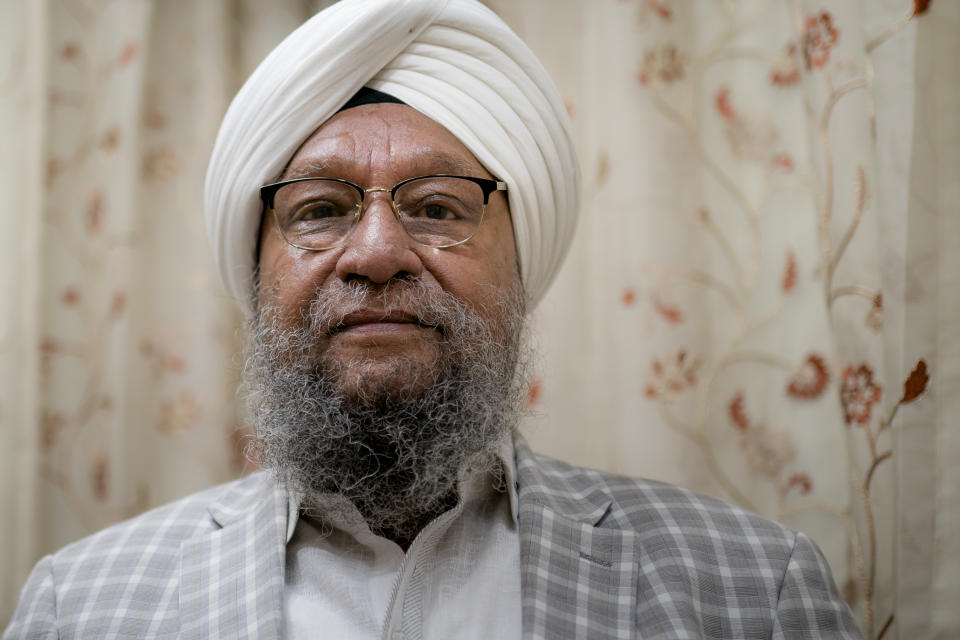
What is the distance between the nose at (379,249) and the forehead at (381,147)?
0.06m

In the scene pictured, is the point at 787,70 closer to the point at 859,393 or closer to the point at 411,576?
the point at 859,393

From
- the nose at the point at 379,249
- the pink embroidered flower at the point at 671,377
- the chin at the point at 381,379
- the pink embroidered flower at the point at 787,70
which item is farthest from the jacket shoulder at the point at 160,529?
the pink embroidered flower at the point at 787,70

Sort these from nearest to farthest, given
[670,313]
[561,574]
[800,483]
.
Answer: [561,574], [800,483], [670,313]

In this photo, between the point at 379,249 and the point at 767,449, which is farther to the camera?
the point at 767,449

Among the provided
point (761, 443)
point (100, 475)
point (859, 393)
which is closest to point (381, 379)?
point (859, 393)

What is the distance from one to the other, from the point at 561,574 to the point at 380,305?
442 millimetres

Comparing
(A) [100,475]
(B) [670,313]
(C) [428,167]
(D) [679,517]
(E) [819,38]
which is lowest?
(A) [100,475]

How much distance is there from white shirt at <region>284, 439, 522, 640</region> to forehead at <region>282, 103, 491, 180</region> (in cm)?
47

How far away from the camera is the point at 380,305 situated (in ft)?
3.54

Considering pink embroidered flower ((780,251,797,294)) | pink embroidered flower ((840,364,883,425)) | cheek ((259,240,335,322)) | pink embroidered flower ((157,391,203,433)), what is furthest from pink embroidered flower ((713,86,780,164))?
pink embroidered flower ((157,391,203,433))

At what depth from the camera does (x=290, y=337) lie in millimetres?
1141

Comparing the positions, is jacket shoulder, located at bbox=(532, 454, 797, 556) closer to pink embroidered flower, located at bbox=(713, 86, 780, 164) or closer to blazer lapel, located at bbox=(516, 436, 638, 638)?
blazer lapel, located at bbox=(516, 436, 638, 638)

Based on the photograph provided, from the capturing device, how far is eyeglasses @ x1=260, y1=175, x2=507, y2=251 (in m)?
1.14

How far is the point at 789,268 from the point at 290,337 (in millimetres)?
961
